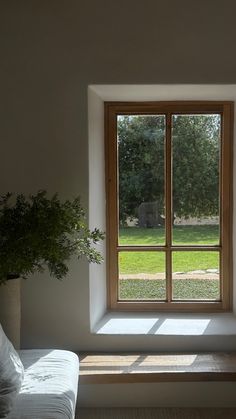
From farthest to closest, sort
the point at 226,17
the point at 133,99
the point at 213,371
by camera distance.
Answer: the point at 133,99 → the point at 226,17 → the point at 213,371

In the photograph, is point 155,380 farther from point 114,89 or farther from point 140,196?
point 114,89

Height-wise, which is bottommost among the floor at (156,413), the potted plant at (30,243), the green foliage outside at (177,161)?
the floor at (156,413)

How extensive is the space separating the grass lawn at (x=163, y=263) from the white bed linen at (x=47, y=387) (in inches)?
35.0

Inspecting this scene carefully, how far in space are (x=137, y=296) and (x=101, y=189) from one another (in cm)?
81

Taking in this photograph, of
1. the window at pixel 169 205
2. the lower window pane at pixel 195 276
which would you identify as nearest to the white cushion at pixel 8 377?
the window at pixel 169 205

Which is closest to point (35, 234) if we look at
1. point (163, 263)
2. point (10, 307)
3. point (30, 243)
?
point (30, 243)

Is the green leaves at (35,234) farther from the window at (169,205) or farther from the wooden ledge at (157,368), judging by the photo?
the window at (169,205)

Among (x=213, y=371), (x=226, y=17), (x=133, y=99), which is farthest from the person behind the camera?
(x=133, y=99)

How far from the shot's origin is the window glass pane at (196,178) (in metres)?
3.03

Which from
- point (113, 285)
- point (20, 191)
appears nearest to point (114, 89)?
point (20, 191)

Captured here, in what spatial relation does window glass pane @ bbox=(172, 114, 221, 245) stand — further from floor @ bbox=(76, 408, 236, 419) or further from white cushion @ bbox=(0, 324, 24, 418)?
white cushion @ bbox=(0, 324, 24, 418)

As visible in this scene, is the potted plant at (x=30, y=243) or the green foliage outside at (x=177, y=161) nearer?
the potted plant at (x=30, y=243)

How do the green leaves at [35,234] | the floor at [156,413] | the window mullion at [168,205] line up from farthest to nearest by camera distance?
the window mullion at [168,205], the floor at [156,413], the green leaves at [35,234]

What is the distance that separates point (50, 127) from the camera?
2.68 m
